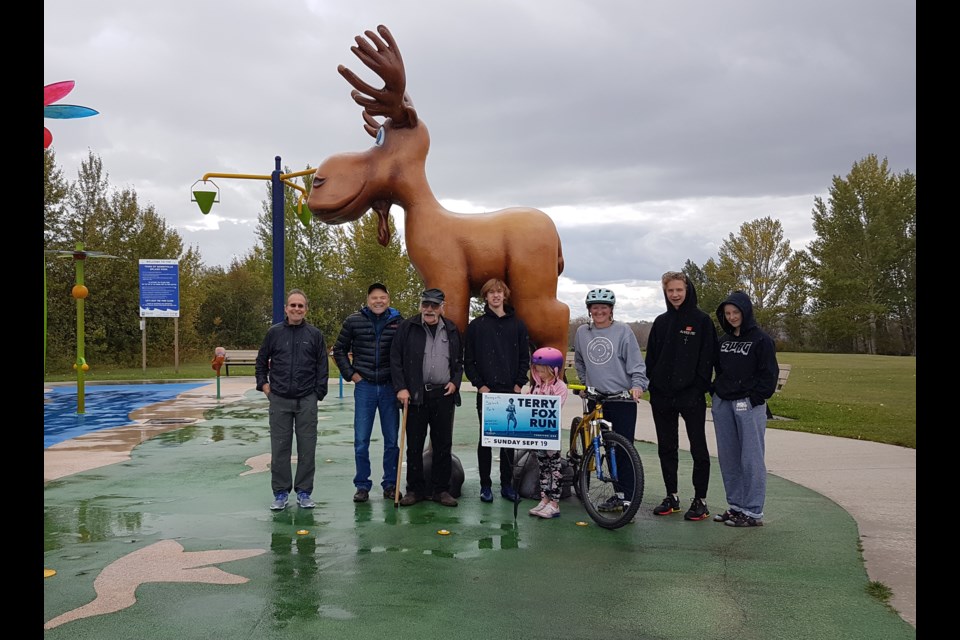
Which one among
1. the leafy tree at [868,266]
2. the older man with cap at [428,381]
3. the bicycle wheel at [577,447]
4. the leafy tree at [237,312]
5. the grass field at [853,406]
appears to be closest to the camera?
the bicycle wheel at [577,447]

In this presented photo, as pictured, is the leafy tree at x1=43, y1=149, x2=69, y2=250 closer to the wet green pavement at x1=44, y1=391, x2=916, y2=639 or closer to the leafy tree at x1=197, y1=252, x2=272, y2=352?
the leafy tree at x1=197, y1=252, x2=272, y2=352

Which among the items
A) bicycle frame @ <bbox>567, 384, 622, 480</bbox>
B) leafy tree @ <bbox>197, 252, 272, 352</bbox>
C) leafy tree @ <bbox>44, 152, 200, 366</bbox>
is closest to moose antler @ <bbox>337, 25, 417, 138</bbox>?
bicycle frame @ <bbox>567, 384, 622, 480</bbox>

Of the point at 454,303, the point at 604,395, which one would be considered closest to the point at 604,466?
the point at 604,395

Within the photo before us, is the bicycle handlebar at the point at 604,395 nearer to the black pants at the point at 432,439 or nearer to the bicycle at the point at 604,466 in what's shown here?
the bicycle at the point at 604,466

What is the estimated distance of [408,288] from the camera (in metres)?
25.6

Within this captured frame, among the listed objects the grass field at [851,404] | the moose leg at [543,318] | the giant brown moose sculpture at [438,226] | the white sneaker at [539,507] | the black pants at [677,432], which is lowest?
the grass field at [851,404]

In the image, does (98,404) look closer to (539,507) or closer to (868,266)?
(539,507)

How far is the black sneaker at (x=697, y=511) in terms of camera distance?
496 centimetres

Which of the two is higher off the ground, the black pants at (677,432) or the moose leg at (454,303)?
the moose leg at (454,303)

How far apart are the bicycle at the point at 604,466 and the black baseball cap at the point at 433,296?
1.22m

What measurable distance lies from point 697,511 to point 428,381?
2.15 m

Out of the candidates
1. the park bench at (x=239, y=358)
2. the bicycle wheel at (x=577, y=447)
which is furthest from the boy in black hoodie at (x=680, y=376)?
the park bench at (x=239, y=358)
